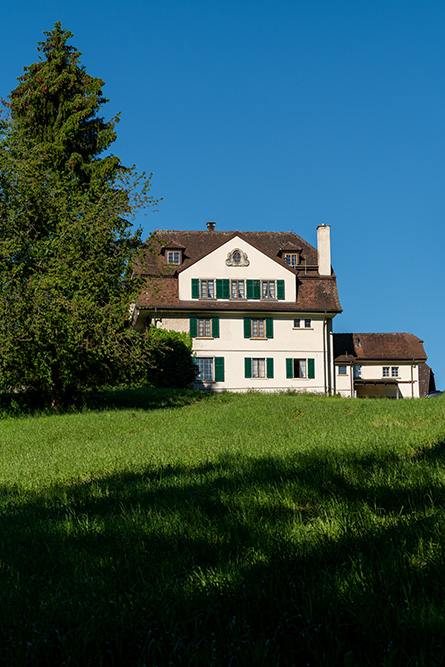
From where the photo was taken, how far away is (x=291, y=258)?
41375 millimetres

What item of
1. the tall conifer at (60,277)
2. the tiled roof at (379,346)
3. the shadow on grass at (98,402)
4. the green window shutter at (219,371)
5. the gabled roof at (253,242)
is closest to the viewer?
the tall conifer at (60,277)

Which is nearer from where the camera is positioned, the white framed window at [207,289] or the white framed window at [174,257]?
the white framed window at [207,289]

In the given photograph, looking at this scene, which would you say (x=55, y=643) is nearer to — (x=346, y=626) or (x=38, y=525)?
(x=346, y=626)

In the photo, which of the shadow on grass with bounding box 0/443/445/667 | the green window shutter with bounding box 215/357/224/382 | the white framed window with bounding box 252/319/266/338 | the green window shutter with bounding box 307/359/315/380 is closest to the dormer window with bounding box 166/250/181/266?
the white framed window with bounding box 252/319/266/338

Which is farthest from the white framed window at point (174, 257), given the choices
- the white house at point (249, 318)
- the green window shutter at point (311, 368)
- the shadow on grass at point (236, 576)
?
the shadow on grass at point (236, 576)

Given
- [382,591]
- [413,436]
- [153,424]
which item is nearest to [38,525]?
[382,591]

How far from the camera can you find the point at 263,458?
757 cm

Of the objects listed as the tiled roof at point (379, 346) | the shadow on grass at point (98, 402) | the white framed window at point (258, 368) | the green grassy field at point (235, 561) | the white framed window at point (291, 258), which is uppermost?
the white framed window at point (291, 258)

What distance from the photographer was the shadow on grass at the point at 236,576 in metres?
2.44

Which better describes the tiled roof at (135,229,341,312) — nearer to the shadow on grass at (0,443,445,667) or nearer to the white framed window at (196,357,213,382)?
the white framed window at (196,357,213,382)

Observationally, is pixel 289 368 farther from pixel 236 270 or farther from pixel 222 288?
pixel 236 270

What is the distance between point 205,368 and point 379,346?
1708cm

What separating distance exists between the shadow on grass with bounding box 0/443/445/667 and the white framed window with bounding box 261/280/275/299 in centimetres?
3299

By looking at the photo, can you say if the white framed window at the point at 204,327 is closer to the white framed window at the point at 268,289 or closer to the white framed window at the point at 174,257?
the white framed window at the point at 268,289
